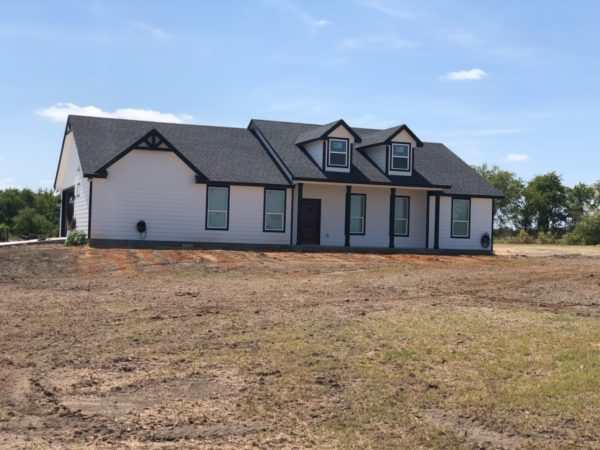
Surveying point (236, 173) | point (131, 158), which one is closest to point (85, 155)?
point (131, 158)

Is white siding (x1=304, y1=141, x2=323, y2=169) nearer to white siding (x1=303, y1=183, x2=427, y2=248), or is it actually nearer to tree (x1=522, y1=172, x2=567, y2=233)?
white siding (x1=303, y1=183, x2=427, y2=248)

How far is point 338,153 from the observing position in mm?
31172

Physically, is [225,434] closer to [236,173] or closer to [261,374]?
[261,374]

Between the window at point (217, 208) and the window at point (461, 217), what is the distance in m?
11.0

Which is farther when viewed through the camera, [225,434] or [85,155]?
[85,155]

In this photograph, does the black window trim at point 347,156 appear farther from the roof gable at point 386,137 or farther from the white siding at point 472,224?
the white siding at point 472,224

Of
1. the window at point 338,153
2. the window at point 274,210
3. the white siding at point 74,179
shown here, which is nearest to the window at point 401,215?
the window at point 338,153

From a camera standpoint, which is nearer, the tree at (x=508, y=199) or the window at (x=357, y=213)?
the window at (x=357, y=213)

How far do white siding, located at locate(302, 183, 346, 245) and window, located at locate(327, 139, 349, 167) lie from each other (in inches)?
42.6

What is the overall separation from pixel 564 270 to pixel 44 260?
50.4 ft

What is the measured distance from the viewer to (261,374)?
7.96 m

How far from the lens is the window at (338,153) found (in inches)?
1225

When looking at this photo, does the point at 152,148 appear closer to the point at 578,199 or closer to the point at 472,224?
the point at 472,224

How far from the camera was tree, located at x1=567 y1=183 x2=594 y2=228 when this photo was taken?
61625mm
